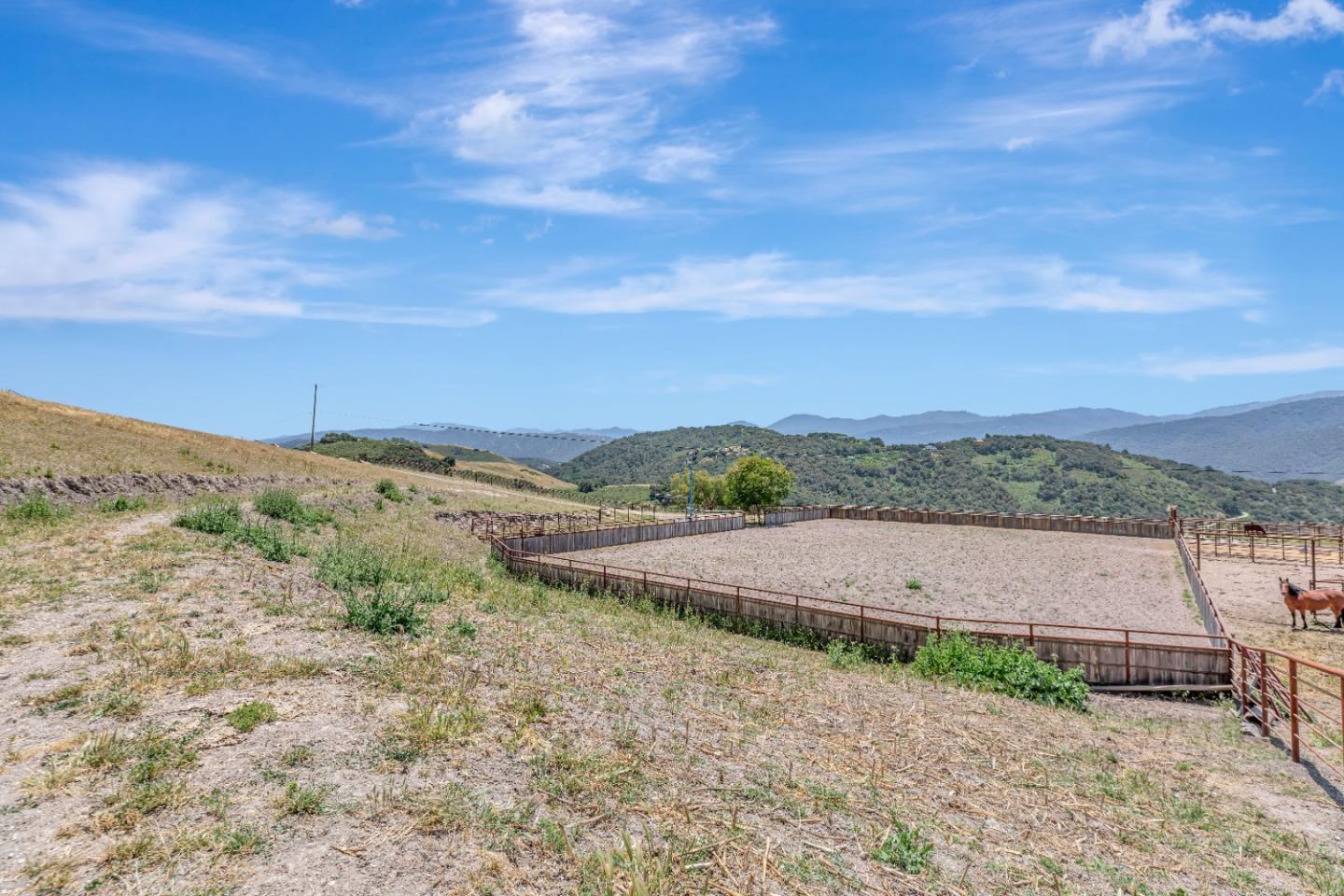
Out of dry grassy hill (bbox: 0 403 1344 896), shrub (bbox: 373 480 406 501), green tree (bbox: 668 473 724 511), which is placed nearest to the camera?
dry grassy hill (bbox: 0 403 1344 896)

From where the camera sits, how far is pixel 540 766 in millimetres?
7137

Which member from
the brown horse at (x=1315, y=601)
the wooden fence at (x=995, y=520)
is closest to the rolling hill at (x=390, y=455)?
the wooden fence at (x=995, y=520)

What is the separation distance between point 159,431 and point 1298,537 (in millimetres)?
76622

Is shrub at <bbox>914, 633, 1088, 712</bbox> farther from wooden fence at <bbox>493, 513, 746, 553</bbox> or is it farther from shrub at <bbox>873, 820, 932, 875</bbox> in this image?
wooden fence at <bbox>493, 513, 746, 553</bbox>

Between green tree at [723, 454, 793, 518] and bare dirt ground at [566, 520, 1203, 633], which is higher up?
green tree at [723, 454, 793, 518]

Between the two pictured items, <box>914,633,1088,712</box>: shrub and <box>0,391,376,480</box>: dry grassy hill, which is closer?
<box>914,633,1088,712</box>: shrub

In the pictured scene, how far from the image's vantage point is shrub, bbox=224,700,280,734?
7.31m

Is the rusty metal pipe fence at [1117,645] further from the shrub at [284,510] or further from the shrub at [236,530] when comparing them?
the shrub at [236,530]

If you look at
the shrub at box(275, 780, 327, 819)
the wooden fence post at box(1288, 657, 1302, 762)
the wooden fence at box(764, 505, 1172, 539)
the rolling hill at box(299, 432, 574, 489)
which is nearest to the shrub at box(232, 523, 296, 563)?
the shrub at box(275, 780, 327, 819)

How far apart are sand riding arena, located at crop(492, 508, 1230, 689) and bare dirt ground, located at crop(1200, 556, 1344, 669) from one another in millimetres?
1277

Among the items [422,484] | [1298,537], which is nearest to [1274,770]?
[1298,537]

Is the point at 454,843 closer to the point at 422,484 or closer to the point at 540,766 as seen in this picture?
the point at 540,766

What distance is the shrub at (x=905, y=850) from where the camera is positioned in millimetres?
6043

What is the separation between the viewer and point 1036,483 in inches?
6230
